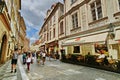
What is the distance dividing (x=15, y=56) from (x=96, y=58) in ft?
23.2

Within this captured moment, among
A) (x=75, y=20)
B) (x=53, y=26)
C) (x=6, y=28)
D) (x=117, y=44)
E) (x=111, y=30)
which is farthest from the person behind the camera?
(x=53, y=26)

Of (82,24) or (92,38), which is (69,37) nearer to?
(82,24)

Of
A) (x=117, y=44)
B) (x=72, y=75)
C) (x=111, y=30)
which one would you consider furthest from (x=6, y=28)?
(x=117, y=44)

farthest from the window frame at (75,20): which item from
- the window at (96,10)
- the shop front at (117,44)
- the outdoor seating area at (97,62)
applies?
the shop front at (117,44)

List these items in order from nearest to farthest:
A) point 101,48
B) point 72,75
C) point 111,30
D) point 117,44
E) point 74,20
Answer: point 72,75 < point 117,44 < point 111,30 < point 101,48 < point 74,20

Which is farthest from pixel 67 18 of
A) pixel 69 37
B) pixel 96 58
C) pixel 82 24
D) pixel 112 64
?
pixel 112 64

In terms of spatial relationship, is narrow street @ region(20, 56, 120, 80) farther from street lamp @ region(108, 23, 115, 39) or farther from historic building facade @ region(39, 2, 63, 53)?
historic building facade @ region(39, 2, 63, 53)

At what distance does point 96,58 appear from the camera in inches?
428

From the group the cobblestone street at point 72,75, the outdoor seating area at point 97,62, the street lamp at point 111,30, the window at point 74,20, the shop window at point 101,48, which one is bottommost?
the cobblestone street at point 72,75

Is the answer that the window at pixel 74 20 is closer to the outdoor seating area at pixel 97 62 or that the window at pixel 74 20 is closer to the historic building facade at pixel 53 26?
the outdoor seating area at pixel 97 62

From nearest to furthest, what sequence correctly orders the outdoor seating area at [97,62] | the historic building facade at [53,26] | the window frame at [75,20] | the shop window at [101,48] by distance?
Answer: the outdoor seating area at [97,62], the shop window at [101,48], the window frame at [75,20], the historic building facade at [53,26]

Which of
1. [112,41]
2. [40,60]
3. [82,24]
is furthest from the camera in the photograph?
[40,60]

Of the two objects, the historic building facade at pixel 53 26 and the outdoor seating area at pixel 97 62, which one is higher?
the historic building facade at pixel 53 26

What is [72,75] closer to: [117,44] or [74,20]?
[117,44]
